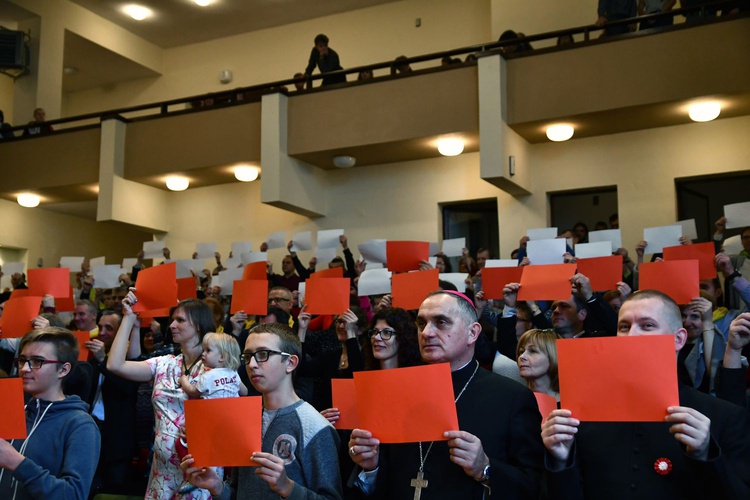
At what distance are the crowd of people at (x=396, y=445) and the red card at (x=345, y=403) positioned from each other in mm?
66

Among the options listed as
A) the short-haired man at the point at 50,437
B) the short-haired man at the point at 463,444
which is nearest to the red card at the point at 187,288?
the short-haired man at the point at 50,437

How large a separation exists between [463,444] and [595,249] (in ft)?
14.2

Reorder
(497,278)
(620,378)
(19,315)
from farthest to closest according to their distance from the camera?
(497,278)
(19,315)
(620,378)

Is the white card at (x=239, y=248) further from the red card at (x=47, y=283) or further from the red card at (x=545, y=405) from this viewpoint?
the red card at (x=545, y=405)

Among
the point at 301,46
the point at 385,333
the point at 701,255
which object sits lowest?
the point at 385,333

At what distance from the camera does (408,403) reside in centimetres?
239

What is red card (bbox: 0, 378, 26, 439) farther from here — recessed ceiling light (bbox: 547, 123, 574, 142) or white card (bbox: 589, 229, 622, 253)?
recessed ceiling light (bbox: 547, 123, 574, 142)

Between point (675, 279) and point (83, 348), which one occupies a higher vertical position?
point (675, 279)

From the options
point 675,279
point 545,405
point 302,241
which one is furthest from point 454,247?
point 545,405

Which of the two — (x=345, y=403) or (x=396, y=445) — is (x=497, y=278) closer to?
(x=345, y=403)

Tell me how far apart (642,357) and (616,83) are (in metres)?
6.52

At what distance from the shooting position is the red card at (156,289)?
4.38m

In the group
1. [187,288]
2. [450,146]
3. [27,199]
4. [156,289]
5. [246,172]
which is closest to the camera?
[156,289]

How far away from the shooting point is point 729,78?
7.53m
